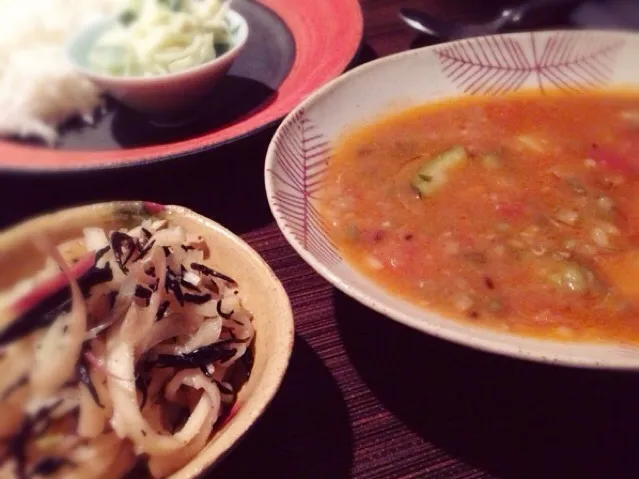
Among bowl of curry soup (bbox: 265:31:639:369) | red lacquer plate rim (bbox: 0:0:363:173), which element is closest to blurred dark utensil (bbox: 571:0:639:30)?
bowl of curry soup (bbox: 265:31:639:369)

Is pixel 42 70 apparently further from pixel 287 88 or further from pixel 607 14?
pixel 607 14

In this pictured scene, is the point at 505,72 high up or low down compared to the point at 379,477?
up

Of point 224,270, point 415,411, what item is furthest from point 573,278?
point 224,270

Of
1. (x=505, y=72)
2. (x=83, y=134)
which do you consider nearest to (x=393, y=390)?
(x=505, y=72)

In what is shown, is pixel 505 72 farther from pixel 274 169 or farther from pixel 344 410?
pixel 344 410

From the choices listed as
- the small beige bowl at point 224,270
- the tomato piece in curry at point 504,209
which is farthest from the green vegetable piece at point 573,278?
the small beige bowl at point 224,270

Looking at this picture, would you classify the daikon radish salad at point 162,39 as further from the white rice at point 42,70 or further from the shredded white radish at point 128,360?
the shredded white radish at point 128,360

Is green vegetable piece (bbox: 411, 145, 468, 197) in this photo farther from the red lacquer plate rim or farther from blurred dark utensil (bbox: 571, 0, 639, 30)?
blurred dark utensil (bbox: 571, 0, 639, 30)
